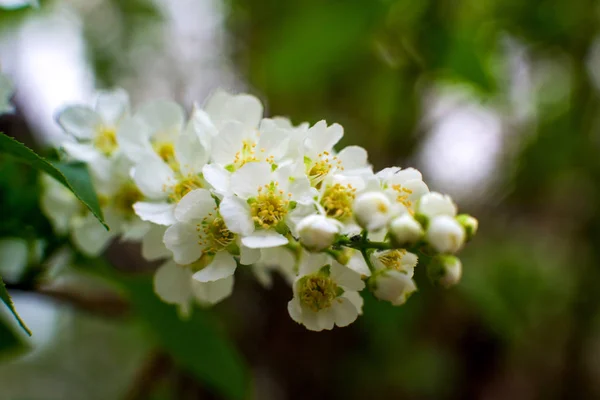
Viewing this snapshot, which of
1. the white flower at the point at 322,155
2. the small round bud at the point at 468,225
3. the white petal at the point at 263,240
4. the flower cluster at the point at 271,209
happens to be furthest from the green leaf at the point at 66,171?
the small round bud at the point at 468,225

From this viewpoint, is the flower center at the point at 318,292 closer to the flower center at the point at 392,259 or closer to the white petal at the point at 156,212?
the flower center at the point at 392,259

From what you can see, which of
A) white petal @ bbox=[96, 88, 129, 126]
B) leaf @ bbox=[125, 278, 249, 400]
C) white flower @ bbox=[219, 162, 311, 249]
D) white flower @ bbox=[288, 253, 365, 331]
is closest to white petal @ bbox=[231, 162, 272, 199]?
white flower @ bbox=[219, 162, 311, 249]

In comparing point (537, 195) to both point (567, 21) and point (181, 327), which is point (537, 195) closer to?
point (567, 21)

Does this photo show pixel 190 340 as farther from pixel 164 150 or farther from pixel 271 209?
pixel 271 209

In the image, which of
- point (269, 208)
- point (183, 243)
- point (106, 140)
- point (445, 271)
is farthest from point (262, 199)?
point (106, 140)

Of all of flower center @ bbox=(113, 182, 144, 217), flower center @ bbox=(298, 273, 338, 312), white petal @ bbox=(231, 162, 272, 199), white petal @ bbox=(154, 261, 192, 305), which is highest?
white petal @ bbox=(231, 162, 272, 199)

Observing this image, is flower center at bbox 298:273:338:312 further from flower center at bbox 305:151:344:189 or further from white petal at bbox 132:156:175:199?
white petal at bbox 132:156:175:199
